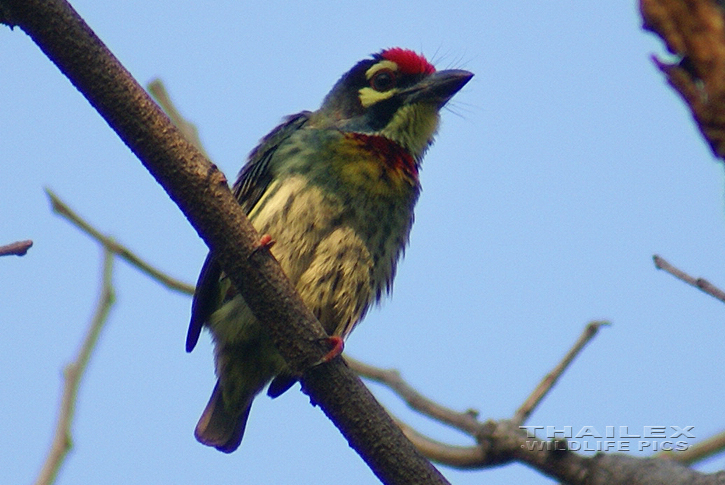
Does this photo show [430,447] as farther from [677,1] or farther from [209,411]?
[677,1]

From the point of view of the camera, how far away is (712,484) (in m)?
2.55

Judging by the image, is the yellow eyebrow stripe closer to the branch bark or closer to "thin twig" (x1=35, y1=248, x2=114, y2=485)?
"thin twig" (x1=35, y1=248, x2=114, y2=485)

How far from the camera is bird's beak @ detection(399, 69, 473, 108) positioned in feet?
15.4

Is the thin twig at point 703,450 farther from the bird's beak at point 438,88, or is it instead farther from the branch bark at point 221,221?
the bird's beak at point 438,88

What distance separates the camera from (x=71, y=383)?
11.3 feet

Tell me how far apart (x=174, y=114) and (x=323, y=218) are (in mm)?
1314

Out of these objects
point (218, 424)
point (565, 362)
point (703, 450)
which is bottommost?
point (703, 450)

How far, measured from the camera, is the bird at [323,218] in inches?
158

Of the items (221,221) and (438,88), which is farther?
(438,88)

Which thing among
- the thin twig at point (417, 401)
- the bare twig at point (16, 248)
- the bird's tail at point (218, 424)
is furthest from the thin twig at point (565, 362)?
the bare twig at point (16, 248)

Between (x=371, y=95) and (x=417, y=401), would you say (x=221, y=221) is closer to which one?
(x=417, y=401)

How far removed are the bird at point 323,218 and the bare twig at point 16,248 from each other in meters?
1.52

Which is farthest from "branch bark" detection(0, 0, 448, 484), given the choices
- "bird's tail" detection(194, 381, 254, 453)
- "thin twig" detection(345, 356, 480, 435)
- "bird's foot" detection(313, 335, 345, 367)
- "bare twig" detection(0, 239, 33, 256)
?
"bird's tail" detection(194, 381, 254, 453)

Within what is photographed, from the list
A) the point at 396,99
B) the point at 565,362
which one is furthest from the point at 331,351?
the point at 396,99
